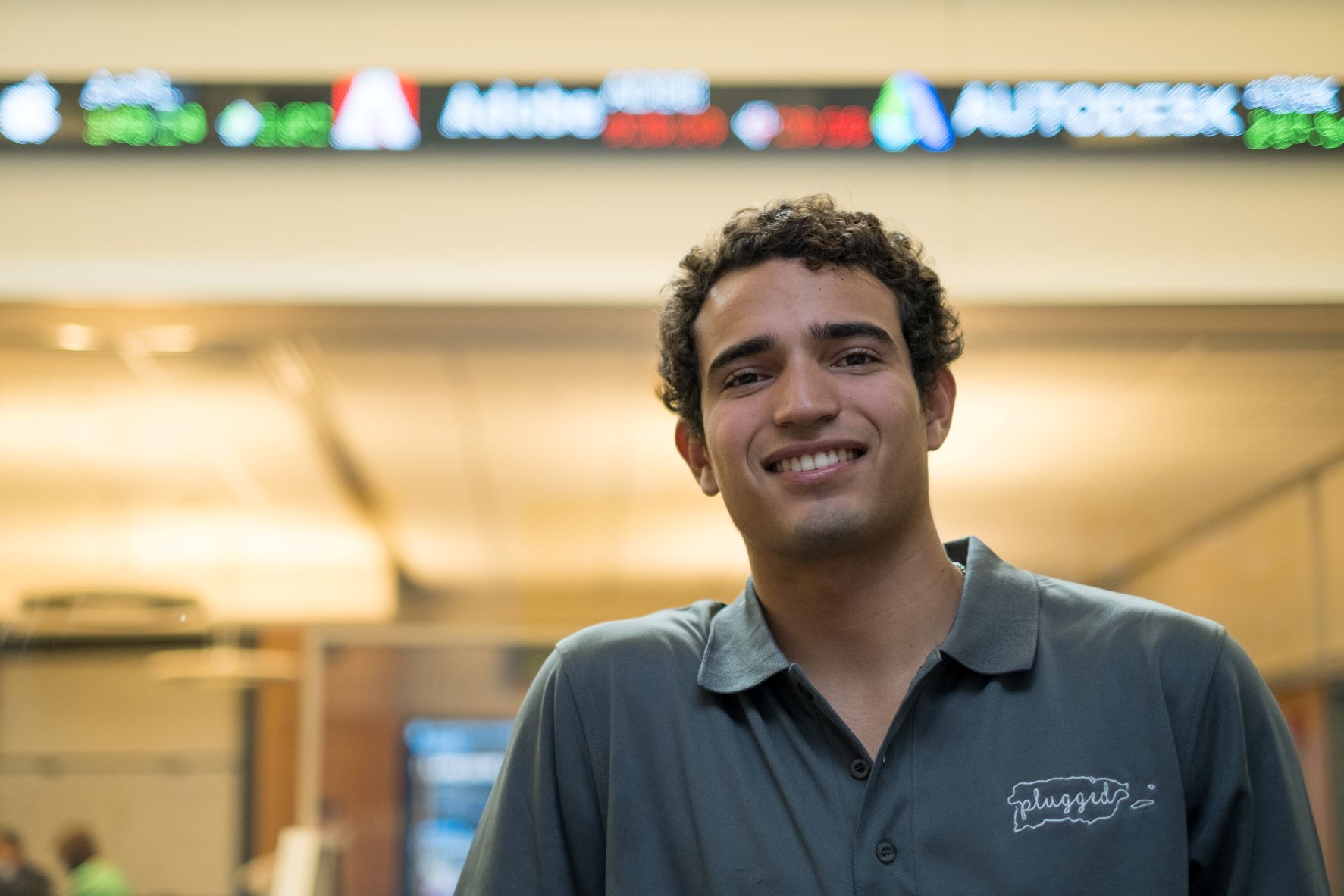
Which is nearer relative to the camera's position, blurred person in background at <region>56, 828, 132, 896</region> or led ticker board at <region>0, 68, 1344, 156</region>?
led ticker board at <region>0, 68, 1344, 156</region>

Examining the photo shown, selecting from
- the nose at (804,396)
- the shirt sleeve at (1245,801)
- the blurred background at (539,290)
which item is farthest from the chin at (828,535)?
the blurred background at (539,290)

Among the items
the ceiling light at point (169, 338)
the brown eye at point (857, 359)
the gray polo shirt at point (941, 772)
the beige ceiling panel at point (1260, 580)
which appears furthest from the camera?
the beige ceiling panel at point (1260, 580)

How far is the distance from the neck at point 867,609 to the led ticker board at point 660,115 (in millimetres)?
2637

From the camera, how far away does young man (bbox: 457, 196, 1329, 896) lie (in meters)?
1.30

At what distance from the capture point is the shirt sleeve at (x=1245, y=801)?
51.1 inches

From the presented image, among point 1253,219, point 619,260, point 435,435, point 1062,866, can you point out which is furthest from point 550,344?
point 1062,866

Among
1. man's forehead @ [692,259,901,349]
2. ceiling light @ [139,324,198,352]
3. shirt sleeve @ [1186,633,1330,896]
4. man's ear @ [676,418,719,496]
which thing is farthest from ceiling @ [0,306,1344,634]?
shirt sleeve @ [1186,633,1330,896]

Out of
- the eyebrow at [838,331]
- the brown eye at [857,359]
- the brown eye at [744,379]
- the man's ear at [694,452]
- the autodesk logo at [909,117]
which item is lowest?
the man's ear at [694,452]

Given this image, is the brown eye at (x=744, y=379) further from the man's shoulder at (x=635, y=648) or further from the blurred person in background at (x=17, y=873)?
the blurred person in background at (x=17, y=873)

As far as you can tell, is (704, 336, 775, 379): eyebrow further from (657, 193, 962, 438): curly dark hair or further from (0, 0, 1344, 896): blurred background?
(0, 0, 1344, 896): blurred background

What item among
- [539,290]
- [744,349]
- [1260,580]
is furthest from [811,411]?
[1260,580]

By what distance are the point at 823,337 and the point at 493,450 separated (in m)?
3.54

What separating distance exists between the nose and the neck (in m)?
0.15

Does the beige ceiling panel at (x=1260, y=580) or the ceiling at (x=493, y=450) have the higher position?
the ceiling at (x=493, y=450)
